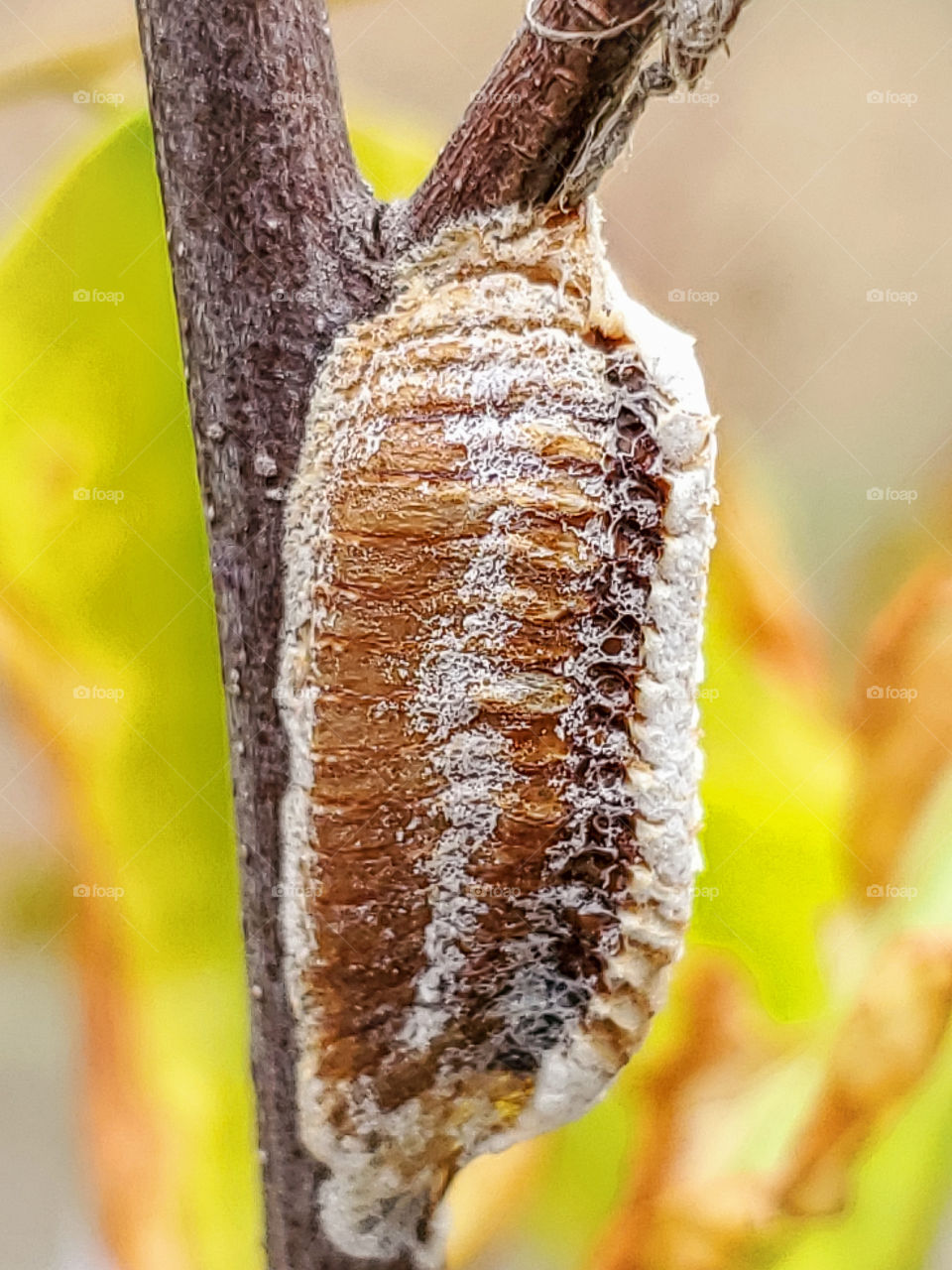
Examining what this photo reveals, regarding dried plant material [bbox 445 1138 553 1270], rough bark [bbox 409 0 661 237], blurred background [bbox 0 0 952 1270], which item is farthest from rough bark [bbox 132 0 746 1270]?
dried plant material [bbox 445 1138 553 1270]

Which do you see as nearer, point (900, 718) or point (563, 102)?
point (563, 102)

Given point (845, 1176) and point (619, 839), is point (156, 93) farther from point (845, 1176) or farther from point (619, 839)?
point (845, 1176)

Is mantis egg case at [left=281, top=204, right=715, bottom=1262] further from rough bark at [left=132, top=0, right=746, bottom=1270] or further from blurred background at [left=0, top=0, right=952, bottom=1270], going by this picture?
blurred background at [left=0, top=0, right=952, bottom=1270]

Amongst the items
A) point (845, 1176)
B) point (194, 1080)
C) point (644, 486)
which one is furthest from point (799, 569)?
point (194, 1080)

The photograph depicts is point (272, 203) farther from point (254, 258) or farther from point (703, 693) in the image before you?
point (703, 693)

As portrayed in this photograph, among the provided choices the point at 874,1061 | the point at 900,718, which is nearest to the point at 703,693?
the point at 900,718

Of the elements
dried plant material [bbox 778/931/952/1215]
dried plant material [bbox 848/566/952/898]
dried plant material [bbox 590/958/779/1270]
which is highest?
dried plant material [bbox 848/566/952/898]

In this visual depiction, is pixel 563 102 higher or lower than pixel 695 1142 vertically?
higher
